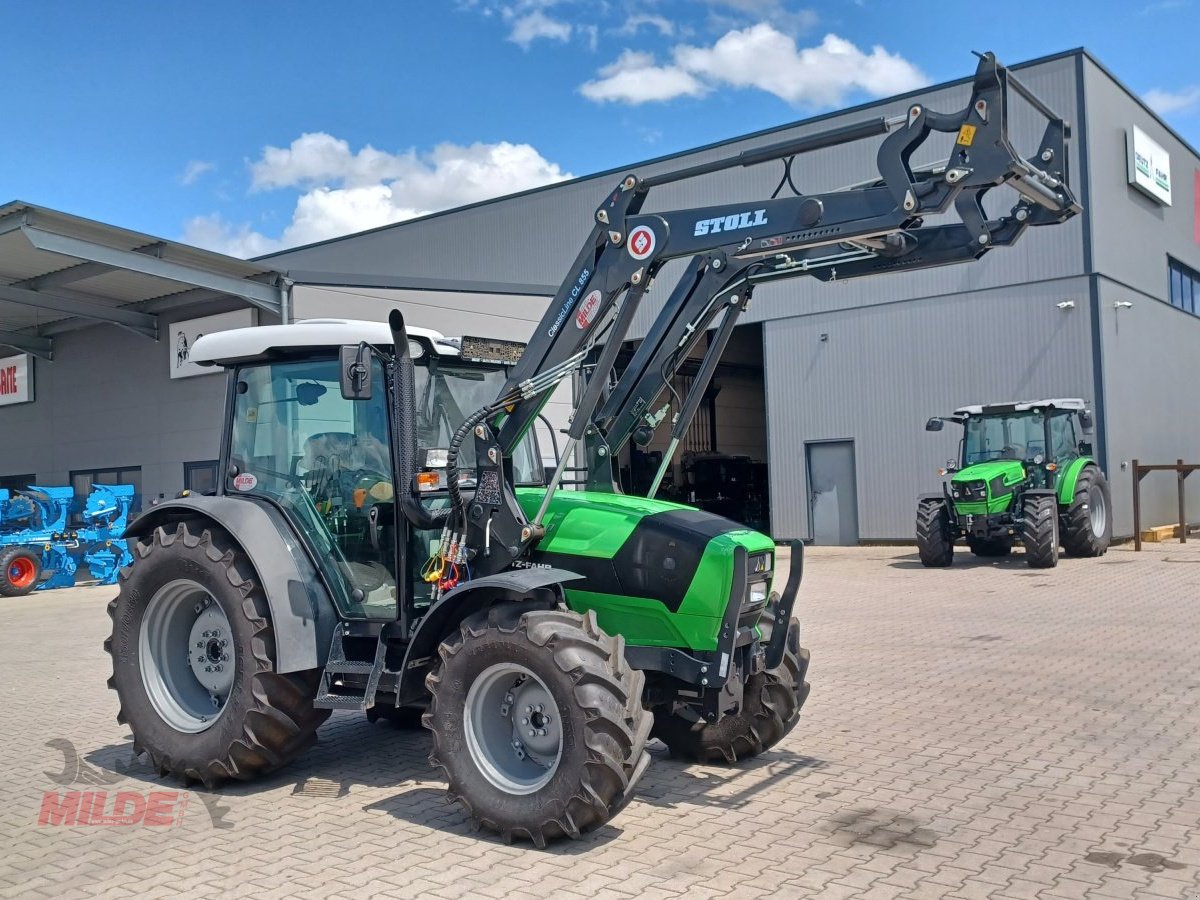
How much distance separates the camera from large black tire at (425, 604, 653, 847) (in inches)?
181

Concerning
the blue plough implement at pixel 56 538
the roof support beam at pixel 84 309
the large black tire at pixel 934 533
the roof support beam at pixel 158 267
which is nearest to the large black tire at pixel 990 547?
the large black tire at pixel 934 533

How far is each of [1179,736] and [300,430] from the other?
5435mm

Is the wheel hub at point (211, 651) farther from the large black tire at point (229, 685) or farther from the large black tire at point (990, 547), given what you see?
the large black tire at point (990, 547)

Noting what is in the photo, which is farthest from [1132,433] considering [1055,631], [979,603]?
[1055,631]

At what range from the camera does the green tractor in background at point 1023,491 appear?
17016mm

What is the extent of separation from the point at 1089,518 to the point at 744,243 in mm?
14535

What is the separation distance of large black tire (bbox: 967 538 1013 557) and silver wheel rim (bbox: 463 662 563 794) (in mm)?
15176

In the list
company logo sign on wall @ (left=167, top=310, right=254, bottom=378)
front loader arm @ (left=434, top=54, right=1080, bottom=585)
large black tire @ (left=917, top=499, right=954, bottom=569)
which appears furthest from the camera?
company logo sign on wall @ (left=167, top=310, right=254, bottom=378)

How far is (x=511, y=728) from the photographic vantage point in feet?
16.8

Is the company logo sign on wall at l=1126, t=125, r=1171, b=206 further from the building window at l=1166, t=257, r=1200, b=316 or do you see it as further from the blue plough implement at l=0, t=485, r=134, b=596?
the blue plough implement at l=0, t=485, r=134, b=596

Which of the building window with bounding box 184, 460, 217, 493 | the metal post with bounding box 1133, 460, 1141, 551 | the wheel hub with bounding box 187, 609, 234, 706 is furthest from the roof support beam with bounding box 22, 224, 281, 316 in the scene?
the metal post with bounding box 1133, 460, 1141, 551

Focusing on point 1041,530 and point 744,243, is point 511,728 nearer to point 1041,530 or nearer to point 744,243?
A: point 744,243

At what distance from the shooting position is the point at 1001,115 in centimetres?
478

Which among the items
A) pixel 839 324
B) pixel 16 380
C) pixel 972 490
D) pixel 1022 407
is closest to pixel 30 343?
pixel 16 380
